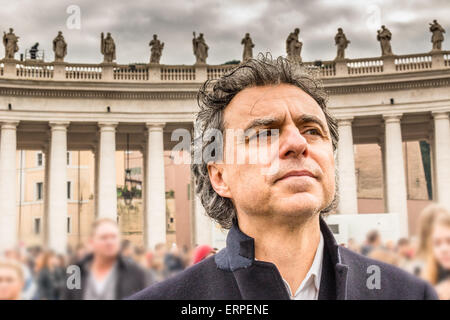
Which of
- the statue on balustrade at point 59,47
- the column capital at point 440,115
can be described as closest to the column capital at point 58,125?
the statue on balustrade at point 59,47

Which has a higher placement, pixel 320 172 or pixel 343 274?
pixel 320 172

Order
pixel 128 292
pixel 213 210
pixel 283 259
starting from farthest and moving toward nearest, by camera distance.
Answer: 1. pixel 128 292
2. pixel 213 210
3. pixel 283 259

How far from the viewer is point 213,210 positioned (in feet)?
12.4

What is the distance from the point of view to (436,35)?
4669cm

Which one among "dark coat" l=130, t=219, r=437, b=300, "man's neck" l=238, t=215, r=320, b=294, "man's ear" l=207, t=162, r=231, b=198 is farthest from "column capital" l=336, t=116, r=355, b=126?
"man's neck" l=238, t=215, r=320, b=294

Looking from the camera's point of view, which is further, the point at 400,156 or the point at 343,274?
the point at 400,156

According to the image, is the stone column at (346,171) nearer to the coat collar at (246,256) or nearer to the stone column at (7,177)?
the stone column at (7,177)

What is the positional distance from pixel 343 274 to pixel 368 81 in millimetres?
46391

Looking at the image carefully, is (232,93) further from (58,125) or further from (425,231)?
(58,125)

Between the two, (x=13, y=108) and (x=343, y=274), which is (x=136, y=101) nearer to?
(x=13, y=108)

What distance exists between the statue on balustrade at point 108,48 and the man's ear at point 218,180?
4591 centimetres

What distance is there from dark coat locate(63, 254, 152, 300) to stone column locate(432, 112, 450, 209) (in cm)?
4385
